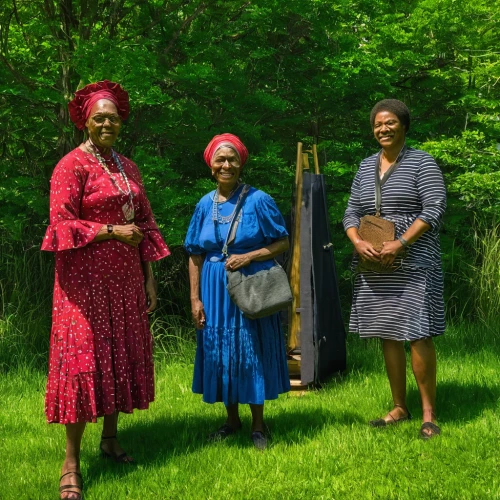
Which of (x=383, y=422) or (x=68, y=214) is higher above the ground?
(x=68, y=214)

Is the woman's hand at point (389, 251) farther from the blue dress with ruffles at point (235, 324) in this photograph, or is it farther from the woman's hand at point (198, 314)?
the woman's hand at point (198, 314)

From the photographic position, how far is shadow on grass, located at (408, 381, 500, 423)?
5.59 m

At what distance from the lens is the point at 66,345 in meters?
4.43

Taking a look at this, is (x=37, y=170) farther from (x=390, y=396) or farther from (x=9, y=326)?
(x=390, y=396)

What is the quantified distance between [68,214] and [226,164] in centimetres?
117

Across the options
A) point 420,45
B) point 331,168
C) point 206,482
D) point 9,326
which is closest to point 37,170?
point 9,326

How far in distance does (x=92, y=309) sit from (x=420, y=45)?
22.8ft

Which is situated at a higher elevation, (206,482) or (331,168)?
(331,168)

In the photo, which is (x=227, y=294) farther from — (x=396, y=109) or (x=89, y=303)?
(x=396, y=109)

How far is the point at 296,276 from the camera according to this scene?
24.6 ft

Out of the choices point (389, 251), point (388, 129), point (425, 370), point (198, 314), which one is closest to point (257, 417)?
point (198, 314)

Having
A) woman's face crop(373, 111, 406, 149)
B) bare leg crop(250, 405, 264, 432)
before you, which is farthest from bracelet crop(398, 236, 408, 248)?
bare leg crop(250, 405, 264, 432)

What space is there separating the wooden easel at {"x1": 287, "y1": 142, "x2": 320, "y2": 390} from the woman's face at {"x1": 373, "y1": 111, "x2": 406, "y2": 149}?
1.90m

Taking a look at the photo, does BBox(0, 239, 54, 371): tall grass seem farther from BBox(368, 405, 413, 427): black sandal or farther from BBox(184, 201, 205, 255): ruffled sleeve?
BBox(368, 405, 413, 427): black sandal
